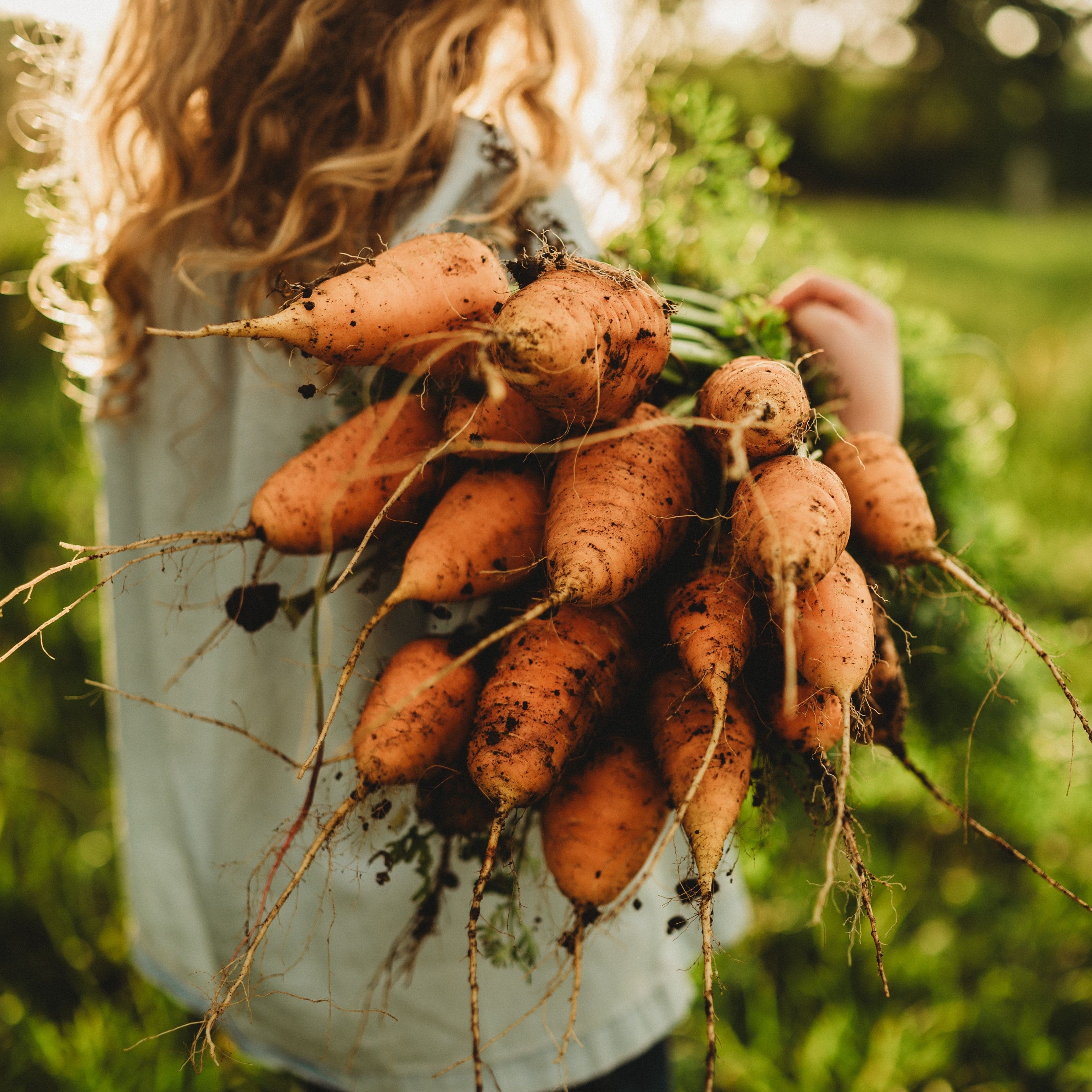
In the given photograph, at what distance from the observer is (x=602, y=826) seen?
0.90 m

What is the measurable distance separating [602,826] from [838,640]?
339 mm

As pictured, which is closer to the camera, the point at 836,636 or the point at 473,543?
the point at 836,636

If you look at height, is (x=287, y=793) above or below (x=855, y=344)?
below

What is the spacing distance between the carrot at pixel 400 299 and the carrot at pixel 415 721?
0.36 m

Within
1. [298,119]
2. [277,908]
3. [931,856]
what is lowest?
[931,856]

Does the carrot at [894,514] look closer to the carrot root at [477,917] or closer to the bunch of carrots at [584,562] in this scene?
the bunch of carrots at [584,562]

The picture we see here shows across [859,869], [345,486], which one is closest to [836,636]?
[859,869]

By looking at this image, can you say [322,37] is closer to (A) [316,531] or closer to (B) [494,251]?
(B) [494,251]

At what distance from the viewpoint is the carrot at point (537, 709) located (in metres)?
0.83

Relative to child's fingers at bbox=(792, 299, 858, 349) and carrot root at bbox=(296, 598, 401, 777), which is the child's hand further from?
carrot root at bbox=(296, 598, 401, 777)

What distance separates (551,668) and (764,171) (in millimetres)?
1131

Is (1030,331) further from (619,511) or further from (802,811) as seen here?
(619,511)

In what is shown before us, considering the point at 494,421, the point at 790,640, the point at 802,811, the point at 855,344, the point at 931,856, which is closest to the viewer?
the point at 790,640

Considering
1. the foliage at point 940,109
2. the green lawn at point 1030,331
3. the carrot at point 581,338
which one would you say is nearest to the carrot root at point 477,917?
the carrot at point 581,338
